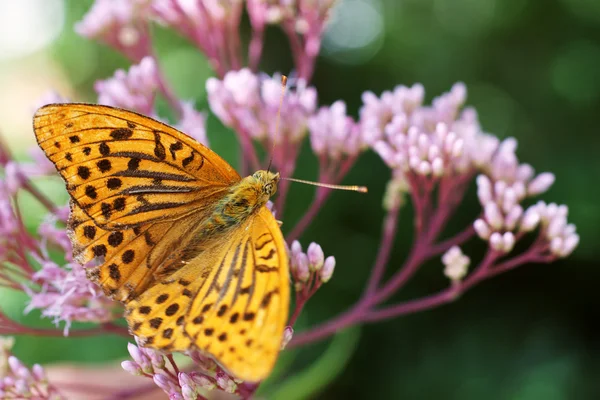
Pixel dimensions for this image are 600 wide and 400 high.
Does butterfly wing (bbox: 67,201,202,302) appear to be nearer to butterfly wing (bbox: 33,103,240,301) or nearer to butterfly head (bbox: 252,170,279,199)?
butterfly wing (bbox: 33,103,240,301)

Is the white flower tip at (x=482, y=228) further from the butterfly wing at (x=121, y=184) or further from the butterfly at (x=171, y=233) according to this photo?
the butterfly wing at (x=121, y=184)

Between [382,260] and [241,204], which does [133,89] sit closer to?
[241,204]

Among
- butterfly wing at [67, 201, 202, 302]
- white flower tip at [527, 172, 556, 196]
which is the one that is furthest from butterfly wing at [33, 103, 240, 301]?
white flower tip at [527, 172, 556, 196]

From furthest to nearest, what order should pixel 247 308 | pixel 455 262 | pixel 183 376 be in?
1. pixel 455 262
2. pixel 183 376
3. pixel 247 308

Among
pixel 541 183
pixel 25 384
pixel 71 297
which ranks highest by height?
pixel 541 183

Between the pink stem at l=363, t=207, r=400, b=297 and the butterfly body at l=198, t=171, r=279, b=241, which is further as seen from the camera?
the pink stem at l=363, t=207, r=400, b=297

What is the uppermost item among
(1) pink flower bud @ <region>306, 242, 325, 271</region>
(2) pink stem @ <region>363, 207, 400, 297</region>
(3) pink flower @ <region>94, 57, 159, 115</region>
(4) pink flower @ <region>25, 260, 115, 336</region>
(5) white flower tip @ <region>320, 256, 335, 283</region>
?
(3) pink flower @ <region>94, 57, 159, 115</region>

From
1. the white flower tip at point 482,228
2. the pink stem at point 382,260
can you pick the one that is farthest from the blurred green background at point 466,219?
the white flower tip at point 482,228

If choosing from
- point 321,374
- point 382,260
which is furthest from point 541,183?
point 321,374
